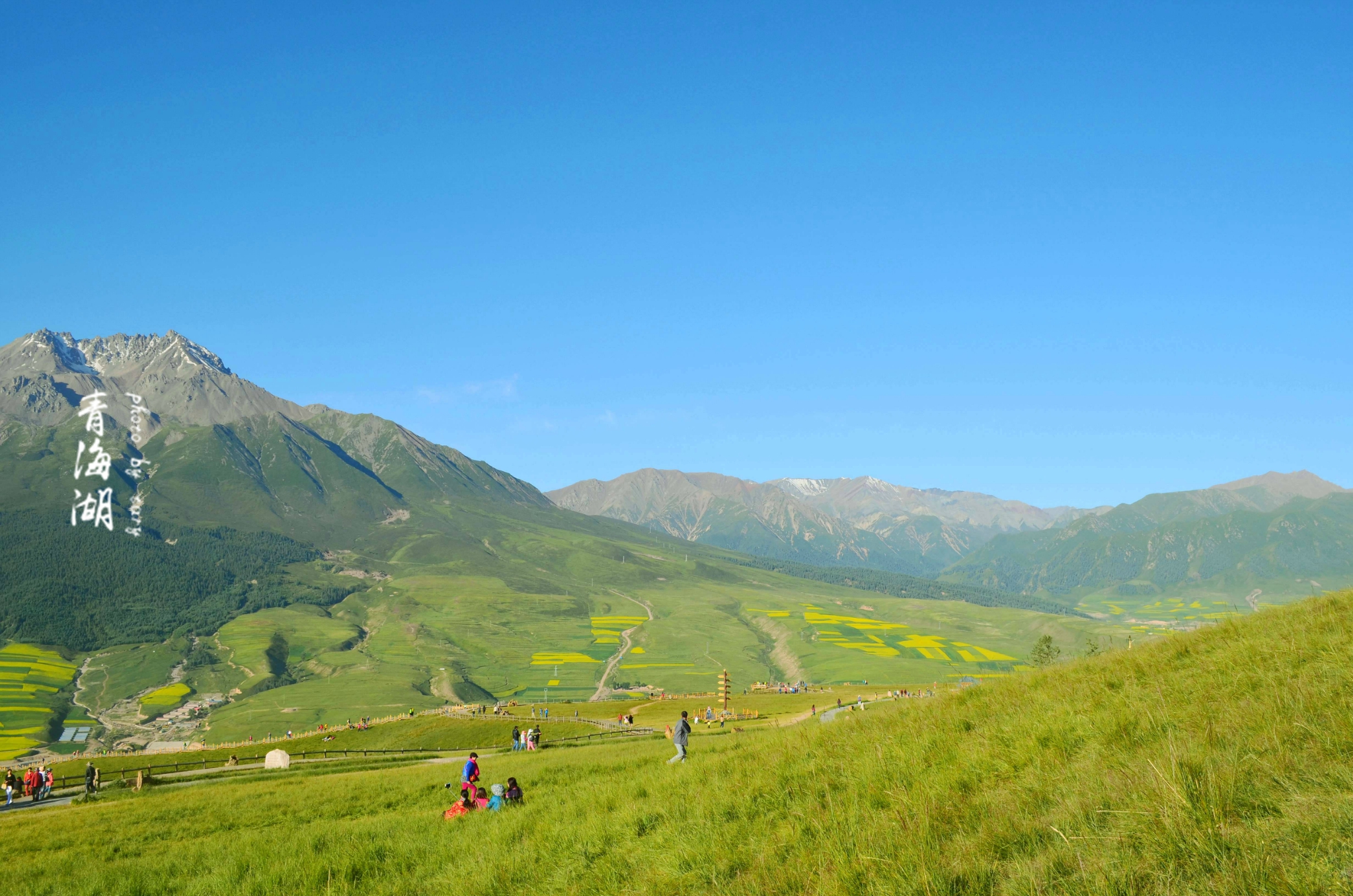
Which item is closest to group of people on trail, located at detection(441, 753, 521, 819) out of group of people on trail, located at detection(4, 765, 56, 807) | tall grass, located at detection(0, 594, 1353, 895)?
tall grass, located at detection(0, 594, 1353, 895)

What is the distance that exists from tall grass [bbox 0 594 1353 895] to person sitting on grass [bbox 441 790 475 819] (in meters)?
0.63

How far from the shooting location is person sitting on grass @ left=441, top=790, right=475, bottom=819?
17906 millimetres

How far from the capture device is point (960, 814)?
360 inches

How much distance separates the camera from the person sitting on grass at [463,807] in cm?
1791

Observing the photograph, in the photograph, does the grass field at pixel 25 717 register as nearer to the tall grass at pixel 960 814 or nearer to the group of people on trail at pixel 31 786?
the group of people on trail at pixel 31 786

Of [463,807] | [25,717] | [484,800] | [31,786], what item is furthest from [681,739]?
[25,717]

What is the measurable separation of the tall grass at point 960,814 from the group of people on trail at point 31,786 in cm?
2503

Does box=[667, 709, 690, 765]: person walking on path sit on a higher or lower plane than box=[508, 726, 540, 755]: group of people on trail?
higher

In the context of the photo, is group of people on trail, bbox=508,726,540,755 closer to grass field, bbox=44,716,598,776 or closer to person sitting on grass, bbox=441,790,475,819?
grass field, bbox=44,716,598,776

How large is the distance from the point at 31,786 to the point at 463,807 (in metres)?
35.9

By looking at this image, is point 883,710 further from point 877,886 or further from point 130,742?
point 130,742

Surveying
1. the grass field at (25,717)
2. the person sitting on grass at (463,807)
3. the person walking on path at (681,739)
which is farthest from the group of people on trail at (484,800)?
the grass field at (25,717)

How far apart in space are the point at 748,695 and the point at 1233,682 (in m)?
88.8

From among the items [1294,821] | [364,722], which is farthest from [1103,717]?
[364,722]
